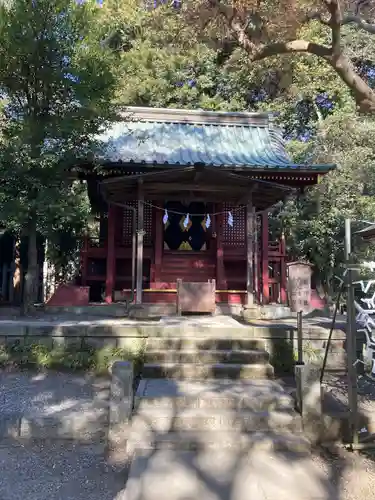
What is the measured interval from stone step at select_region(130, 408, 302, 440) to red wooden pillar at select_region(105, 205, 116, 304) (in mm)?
6277

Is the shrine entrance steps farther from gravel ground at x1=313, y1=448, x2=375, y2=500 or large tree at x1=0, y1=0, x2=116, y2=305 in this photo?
large tree at x1=0, y1=0, x2=116, y2=305

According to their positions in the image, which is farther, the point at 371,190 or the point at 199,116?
the point at 371,190

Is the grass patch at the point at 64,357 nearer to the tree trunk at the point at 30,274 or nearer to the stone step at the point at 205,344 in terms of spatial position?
the stone step at the point at 205,344

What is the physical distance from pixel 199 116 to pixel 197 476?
1120 centimetres

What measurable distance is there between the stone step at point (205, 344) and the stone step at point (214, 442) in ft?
6.33

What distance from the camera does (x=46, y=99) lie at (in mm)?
8203

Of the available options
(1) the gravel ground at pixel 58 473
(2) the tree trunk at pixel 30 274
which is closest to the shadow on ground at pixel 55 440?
(1) the gravel ground at pixel 58 473

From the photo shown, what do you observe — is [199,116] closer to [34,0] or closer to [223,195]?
[223,195]

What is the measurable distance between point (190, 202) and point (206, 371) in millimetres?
6430

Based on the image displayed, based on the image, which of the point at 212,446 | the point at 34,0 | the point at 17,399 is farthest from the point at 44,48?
the point at 212,446

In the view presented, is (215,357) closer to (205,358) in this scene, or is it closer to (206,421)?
(205,358)

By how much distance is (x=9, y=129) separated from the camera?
800 cm

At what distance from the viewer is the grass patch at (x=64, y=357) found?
6473 mm

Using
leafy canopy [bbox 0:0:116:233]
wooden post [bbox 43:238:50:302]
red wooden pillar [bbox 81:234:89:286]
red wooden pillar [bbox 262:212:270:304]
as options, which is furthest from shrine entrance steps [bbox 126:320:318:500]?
wooden post [bbox 43:238:50:302]
